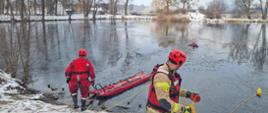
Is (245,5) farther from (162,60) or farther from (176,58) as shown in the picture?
(176,58)

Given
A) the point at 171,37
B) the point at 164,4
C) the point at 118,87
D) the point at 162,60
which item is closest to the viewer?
the point at 118,87

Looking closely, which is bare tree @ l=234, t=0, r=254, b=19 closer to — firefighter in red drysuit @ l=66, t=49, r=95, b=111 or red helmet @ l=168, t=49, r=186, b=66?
firefighter in red drysuit @ l=66, t=49, r=95, b=111

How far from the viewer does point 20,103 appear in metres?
8.24

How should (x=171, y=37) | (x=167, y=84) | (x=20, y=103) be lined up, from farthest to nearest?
1. (x=171, y=37)
2. (x=20, y=103)
3. (x=167, y=84)

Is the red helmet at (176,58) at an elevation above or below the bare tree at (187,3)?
below

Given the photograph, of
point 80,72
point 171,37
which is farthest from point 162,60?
point 171,37

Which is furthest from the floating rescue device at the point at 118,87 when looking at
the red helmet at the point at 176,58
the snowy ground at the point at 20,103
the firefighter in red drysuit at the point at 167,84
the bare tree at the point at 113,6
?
the bare tree at the point at 113,6

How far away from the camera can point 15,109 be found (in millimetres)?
7742

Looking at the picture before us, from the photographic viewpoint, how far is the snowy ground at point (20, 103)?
7770 mm

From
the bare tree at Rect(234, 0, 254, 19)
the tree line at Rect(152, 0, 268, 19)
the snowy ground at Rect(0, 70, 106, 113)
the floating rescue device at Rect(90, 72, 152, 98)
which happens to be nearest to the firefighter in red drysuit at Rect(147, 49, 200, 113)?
the snowy ground at Rect(0, 70, 106, 113)

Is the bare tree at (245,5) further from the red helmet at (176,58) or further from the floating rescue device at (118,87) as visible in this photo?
the red helmet at (176,58)

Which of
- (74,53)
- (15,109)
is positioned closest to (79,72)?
(15,109)

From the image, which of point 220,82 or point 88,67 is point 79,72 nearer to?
point 88,67

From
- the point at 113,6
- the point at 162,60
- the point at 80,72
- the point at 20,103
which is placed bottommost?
the point at 162,60
